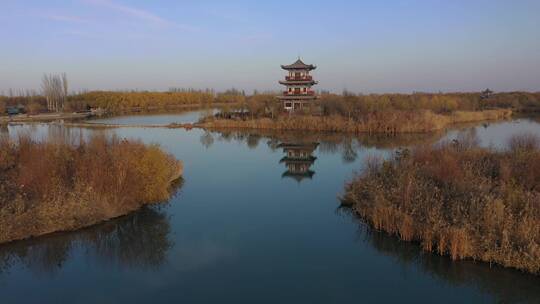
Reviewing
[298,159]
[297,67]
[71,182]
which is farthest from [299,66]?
[71,182]

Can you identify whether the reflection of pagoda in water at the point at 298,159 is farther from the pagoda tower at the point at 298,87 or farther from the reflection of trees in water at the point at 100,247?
the pagoda tower at the point at 298,87

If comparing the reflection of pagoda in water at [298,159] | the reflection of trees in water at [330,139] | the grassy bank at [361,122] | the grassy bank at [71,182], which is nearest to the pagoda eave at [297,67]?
the grassy bank at [361,122]

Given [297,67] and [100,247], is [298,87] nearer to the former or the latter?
[297,67]

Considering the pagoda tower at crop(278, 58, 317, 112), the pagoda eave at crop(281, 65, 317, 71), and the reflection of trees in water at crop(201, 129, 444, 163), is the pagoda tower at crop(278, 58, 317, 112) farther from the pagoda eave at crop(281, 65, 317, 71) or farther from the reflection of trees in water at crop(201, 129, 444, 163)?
the reflection of trees in water at crop(201, 129, 444, 163)

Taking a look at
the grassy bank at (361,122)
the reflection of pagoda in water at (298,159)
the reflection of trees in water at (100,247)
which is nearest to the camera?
the reflection of trees in water at (100,247)

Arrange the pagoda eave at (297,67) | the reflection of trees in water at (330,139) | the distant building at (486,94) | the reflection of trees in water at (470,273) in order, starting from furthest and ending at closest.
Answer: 1. the distant building at (486,94)
2. the pagoda eave at (297,67)
3. the reflection of trees in water at (330,139)
4. the reflection of trees in water at (470,273)

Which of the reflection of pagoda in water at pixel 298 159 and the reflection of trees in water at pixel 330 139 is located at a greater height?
the reflection of trees in water at pixel 330 139

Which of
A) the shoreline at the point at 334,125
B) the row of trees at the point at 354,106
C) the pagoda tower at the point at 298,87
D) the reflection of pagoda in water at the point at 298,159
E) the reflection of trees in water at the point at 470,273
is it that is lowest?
the reflection of trees in water at the point at 470,273

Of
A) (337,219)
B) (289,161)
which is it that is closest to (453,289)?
(337,219)
